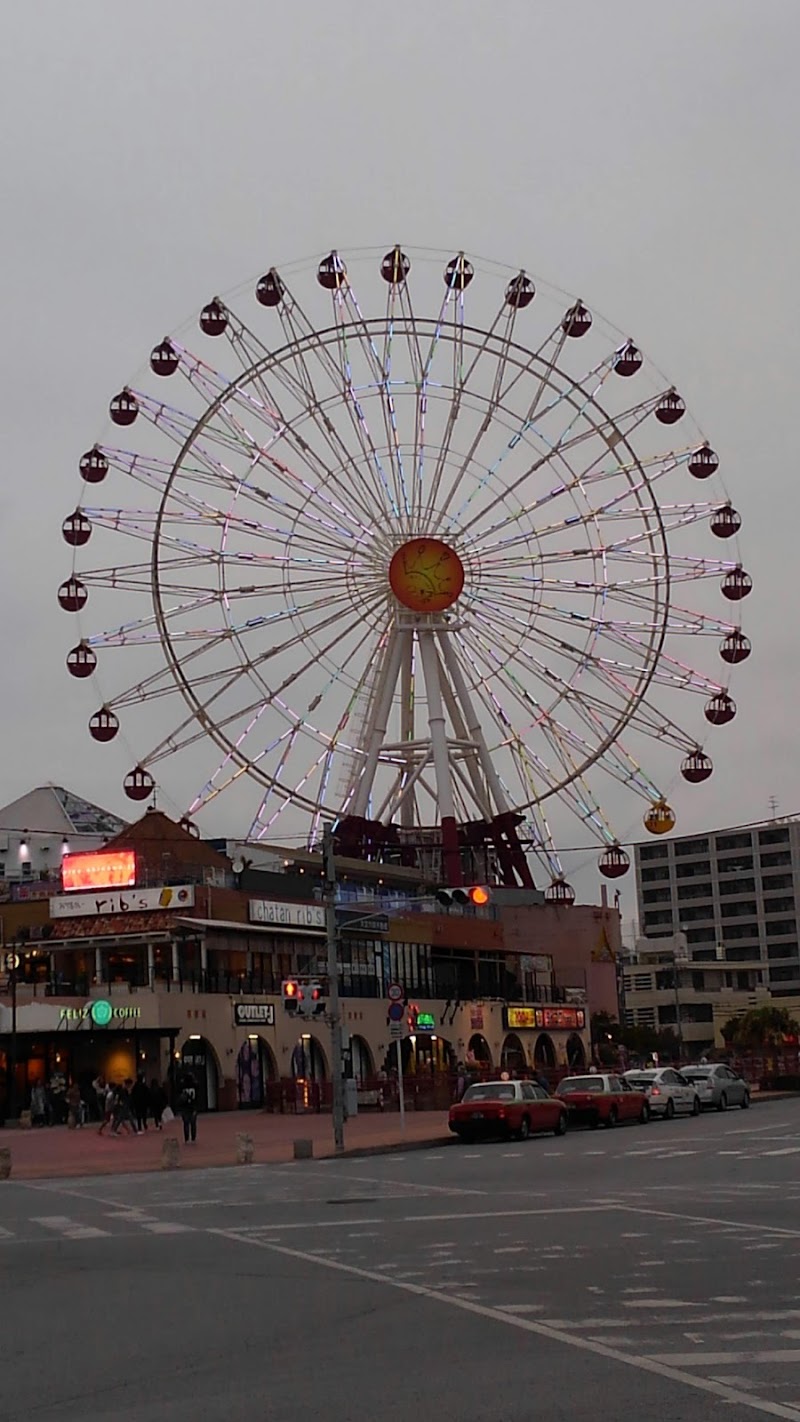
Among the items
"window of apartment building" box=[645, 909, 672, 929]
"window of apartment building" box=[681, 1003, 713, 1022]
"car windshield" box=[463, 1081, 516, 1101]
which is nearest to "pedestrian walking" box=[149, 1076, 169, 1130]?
"car windshield" box=[463, 1081, 516, 1101]

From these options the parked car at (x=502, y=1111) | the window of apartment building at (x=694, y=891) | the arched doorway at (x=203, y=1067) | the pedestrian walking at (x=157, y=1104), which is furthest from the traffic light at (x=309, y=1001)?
the window of apartment building at (x=694, y=891)

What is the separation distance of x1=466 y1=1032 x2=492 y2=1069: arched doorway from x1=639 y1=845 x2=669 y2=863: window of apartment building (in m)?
73.4

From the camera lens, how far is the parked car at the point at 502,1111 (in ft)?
133

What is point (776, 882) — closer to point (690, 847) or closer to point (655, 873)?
point (690, 847)

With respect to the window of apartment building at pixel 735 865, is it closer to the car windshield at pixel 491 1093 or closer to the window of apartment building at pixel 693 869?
the window of apartment building at pixel 693 869

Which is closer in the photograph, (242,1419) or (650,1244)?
(242,1419)

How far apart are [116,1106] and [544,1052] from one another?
41281 millimetres

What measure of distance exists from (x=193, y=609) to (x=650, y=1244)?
43.0 m

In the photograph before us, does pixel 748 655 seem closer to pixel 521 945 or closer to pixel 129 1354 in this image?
pixel 521 945

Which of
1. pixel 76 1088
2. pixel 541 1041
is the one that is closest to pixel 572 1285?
pixel 76 1088

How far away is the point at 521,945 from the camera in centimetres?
9319

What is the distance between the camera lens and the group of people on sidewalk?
45.1m

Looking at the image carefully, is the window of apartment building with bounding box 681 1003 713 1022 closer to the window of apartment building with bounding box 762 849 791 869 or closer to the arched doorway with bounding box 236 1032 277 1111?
the window of apartment building with bounding box 762 849 791 869

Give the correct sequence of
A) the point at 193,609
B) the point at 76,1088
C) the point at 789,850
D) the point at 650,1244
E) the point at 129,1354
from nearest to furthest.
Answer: the point at 129,1354 < the point at 650,1244 < the point at 76,1088 < the point at 193,609 < the point at 789,850
